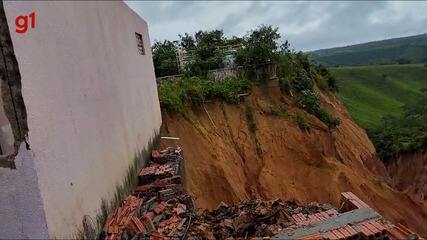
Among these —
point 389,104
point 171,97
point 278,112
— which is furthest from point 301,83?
point 389,104

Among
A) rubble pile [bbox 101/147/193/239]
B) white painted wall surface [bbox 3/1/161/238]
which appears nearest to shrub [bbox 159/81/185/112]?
rubble pile [bbox 101/147/193/239]

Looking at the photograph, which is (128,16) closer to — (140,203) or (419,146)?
(140,203)

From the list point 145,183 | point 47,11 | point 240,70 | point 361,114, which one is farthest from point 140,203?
point 361,114

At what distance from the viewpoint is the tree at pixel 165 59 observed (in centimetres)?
2044

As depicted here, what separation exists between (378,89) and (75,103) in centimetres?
6614

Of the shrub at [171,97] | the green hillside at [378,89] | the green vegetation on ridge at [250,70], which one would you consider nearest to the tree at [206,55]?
the green vegetation on ridge at [250,70]

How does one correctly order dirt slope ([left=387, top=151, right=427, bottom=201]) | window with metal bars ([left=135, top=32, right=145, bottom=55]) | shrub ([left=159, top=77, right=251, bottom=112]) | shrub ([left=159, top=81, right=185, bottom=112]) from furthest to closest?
dirt slope ([left=387, top=151, right=427, bottom=201])
shrub ([left=159, top=77, right=251, bottom=112])
shrub ([left=159, top=81, right=185, bottom=112])
window with metal bars ([left=135, top=32, right=145, bottom=55])

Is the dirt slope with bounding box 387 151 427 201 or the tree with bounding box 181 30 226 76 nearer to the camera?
the tree with bounding box 181 30 226 76

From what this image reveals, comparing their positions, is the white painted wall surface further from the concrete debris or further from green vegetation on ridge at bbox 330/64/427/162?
green vegetation on ridge at bbox 330/64/427/162

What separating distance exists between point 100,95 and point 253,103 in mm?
12865

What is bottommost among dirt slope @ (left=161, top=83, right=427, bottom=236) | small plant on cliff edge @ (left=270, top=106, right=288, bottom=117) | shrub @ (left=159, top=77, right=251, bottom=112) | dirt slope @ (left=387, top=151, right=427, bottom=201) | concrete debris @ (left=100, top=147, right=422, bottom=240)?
dirt slope @ (left=387, top=151, right=427, bottom=201)

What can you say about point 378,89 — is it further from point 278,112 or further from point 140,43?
point 140,43

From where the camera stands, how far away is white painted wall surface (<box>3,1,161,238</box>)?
4289 mm

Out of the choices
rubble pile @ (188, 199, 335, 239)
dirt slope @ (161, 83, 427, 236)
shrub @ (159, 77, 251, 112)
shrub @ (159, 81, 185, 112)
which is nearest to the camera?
rubble pile @ (188, 199, 335, 239)
